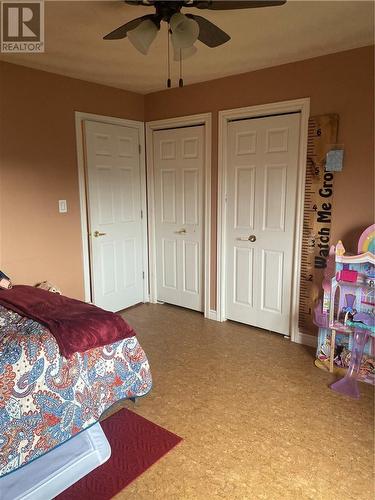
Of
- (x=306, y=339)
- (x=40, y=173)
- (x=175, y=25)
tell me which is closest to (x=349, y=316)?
(x=306, y=339)

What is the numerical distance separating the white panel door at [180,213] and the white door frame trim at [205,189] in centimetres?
5

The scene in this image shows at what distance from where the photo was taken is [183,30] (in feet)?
5.72

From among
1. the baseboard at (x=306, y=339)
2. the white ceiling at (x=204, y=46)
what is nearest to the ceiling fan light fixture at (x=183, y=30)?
the white ceiling at (x=204, y=46)

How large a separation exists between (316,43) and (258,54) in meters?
0.44

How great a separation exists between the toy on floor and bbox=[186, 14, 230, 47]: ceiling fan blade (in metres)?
1.63

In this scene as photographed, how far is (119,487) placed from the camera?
5.77 ft

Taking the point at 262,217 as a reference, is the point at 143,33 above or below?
above

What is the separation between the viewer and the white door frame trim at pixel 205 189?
361cm

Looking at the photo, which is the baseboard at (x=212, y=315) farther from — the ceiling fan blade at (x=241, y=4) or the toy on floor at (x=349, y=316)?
the ceiling fan blade at (x=241, y=4)

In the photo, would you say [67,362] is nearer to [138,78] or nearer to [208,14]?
[208,14]

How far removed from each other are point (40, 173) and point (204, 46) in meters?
1.71

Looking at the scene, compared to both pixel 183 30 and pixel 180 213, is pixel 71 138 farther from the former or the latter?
pixel 183 30

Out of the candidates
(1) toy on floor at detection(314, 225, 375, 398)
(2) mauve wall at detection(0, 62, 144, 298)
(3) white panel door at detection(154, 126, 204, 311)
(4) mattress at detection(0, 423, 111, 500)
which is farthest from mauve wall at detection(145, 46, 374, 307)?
(4) mattress at detection(0, 423, 111, 500)

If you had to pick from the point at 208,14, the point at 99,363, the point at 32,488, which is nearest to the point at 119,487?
the point at 32,488
